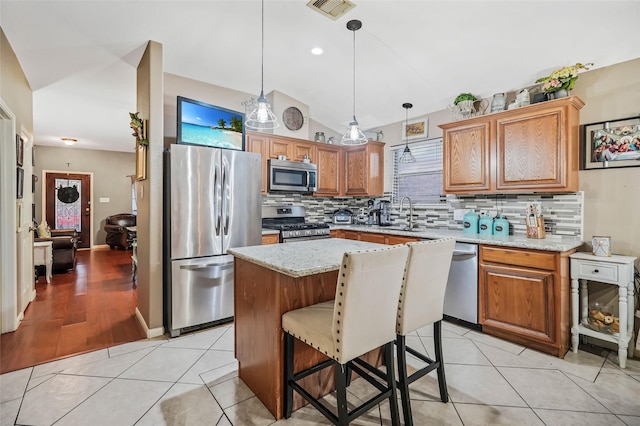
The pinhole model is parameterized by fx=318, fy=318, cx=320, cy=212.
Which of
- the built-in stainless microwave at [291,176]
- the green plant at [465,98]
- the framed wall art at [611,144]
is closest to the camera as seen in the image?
the framed wall art at [611,144]

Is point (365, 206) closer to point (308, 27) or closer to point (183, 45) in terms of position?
point (308, 27)

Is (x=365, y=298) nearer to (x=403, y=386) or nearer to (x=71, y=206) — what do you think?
(x=403, y=386)

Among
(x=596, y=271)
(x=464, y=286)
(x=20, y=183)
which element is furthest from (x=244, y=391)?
(x=20, y=183)

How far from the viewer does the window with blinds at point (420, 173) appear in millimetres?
4082

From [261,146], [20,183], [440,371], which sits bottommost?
[440,371]

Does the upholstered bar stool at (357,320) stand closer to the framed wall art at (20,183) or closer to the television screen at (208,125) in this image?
the television screen at (208,125)

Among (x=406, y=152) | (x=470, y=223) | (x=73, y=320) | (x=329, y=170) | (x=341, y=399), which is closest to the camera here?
(x=341, y=399)

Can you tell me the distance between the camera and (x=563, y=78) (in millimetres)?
2691

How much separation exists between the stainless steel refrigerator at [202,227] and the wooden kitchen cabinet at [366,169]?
187cm

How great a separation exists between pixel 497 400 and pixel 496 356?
2.11 ft

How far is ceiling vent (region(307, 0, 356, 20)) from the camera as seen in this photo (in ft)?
8.09

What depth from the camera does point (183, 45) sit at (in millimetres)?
3023

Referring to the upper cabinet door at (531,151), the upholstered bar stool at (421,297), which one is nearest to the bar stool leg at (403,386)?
the upholstered bar stool at (421,297)

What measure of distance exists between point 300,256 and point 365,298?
1.78ft
